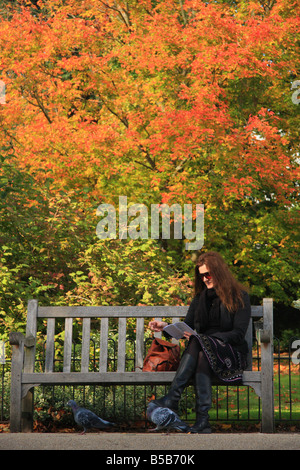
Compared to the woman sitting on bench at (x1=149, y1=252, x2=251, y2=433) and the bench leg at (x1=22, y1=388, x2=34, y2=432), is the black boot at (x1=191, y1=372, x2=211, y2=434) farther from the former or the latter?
the bench leg at (x1=22, y1=388, x2=34, y2=432)

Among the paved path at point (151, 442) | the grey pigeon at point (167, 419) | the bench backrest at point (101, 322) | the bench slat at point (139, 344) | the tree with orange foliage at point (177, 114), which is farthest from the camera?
the tree with orange foliage at point (177, 114)

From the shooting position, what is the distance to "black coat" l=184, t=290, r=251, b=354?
17.4 feet

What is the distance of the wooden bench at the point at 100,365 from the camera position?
533 centimetres

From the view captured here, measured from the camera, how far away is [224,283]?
5.45m

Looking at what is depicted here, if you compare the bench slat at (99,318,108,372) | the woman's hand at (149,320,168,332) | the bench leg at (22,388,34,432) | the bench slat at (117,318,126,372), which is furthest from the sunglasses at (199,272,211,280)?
the bench leg at (22,388,34,432)

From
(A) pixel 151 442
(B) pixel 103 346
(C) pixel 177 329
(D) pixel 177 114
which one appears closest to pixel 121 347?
(B) pixel 103 346

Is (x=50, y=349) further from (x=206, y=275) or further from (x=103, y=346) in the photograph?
(x=206, y=275)

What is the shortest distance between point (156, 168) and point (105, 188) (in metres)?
0.93

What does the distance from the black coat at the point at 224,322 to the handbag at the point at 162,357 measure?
0.27 meters

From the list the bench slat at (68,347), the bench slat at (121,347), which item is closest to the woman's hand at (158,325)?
the bench slat at (121,347)

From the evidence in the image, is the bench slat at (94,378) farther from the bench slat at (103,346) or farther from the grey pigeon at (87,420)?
the grey pigeon at (87,420)

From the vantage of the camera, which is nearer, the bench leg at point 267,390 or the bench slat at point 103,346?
the bench leg at point 267,390

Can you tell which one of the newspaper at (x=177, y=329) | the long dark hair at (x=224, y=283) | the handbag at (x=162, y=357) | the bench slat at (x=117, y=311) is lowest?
the handbag at (x=162, y=357)

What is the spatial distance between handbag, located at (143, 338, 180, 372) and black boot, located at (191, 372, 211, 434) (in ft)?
1.54
